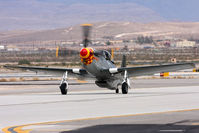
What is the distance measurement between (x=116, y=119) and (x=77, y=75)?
50.8ft

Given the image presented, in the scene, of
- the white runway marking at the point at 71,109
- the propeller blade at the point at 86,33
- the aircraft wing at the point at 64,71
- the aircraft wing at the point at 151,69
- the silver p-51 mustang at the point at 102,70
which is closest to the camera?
the white runway marking at the point at 71,109

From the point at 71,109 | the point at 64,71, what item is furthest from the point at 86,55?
the point at 71,109

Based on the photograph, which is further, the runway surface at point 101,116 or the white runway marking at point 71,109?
the white runway marking at point 71,109

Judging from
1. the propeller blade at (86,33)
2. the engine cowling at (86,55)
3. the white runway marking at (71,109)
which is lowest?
the white runway marking at (71,109)

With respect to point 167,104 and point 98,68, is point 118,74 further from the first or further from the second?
point 167,104

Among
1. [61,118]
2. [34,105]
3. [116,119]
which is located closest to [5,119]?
[61,118]

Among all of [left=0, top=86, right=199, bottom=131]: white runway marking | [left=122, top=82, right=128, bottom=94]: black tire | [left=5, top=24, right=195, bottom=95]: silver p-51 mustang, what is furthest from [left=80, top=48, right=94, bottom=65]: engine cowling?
[left=0, top=86, right=199, bottom=131]: white runway marking

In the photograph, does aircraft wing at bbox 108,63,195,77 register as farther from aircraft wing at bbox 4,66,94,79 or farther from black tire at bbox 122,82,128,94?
aircraft wing at bbox 4,66,94,79

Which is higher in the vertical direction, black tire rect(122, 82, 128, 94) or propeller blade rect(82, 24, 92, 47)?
propeller blade rect(82, 24, 92, 47)

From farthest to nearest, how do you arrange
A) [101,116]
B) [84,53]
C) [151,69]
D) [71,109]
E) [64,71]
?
[64,71], [151,69], [84,53], [71,109], [101,116]

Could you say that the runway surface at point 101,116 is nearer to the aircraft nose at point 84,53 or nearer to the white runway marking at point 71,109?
the white runway marking at point 71,109

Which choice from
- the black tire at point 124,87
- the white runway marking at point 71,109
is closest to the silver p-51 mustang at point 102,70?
the black tire at point 124,87

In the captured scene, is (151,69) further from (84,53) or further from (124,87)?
(84,53)

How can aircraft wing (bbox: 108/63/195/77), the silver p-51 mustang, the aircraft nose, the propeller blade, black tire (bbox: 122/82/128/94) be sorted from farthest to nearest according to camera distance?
aircraft wing (bbox: 108/63/195/77), the propeller blade, black tire (bbox: 122/82/128/94), the silver p-51 mustang, the aircraft nose
